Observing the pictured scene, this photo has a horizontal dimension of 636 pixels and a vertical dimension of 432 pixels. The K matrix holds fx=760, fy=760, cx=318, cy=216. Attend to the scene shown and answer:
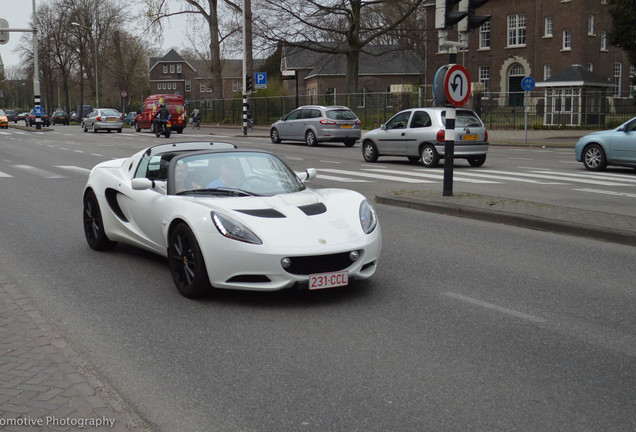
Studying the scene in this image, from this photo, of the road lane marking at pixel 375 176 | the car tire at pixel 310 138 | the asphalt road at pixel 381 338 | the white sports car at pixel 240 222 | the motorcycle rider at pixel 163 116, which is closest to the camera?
the asphalt road at pixel 381 338

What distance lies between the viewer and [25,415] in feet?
12.7

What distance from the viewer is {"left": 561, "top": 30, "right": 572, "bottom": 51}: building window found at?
2175 inches

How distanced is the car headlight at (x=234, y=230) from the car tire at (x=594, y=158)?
1491cm

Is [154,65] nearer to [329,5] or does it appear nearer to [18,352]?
[329,5]

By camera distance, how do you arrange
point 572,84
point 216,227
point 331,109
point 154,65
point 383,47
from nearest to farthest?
1. point 216,227
2. point 331,109
3. point 572,84
4. point 383,47
5. point 154,65

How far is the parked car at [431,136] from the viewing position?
788 inches

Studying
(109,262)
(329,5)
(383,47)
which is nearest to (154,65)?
(383,47)

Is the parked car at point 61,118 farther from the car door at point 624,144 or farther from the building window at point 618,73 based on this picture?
the car door at point 624,144

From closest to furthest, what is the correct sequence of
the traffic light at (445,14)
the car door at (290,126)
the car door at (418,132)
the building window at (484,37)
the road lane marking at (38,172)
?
1. the traffic light at (445,14)
2. the road lane marking at (38,172)
3. the car door at (418,132)
4. the car door at (290,126)
5. the building window at (484,37)

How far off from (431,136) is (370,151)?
2587 mm

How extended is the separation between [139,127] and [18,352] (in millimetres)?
45874

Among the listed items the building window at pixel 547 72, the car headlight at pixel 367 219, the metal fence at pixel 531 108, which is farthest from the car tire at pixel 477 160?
the building window at pixel 547 72

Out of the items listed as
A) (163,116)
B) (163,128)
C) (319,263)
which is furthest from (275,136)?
(319,263)

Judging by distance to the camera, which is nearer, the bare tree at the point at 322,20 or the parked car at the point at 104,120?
the bare tree at the point at 322,20
